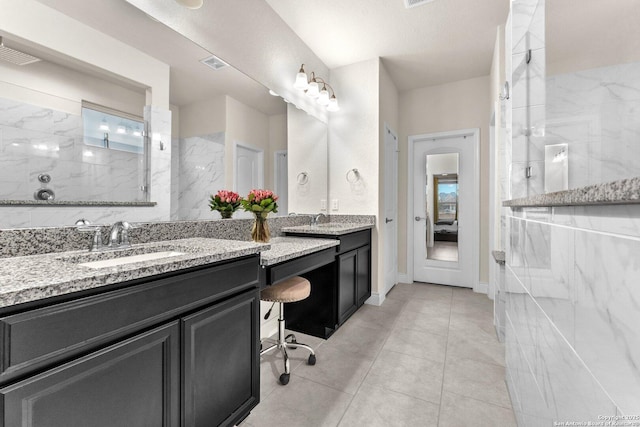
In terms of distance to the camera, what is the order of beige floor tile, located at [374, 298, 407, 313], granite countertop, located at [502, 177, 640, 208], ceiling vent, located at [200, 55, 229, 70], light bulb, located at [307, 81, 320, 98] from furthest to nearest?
beige floor tile, located at [374, 298, 407, 313] < light bulb, located at [307, 81, 320, 98] < ceiling vent, located at [200, 55, 229, 70] < granite countertop, located at [502, 177, 640, 208]

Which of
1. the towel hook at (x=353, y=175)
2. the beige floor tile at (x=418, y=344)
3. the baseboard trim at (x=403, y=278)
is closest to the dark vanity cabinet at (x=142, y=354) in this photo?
the beige floor tile at (x=418, y=344)

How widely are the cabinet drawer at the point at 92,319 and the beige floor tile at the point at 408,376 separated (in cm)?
127

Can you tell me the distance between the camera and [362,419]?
57.7 inches

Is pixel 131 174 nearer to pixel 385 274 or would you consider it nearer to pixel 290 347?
pixel 290 347

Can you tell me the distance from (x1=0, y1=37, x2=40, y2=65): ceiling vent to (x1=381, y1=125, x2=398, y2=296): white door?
2.98 metres

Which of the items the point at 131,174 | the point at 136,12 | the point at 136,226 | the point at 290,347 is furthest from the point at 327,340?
the point at 136,12

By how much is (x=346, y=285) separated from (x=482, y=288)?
207cm

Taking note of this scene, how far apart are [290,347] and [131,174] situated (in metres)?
1.61

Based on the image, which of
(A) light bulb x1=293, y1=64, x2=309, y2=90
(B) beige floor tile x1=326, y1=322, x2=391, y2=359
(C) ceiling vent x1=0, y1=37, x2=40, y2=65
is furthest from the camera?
(A) light bulb x1=293, y1=64, x2=309, y2=90

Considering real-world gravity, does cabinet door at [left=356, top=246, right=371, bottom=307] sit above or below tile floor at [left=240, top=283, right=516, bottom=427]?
above

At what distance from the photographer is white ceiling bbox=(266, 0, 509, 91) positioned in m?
2.37

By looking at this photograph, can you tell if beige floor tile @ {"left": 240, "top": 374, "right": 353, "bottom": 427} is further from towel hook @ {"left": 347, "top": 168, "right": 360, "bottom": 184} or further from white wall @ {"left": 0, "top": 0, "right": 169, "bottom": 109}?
towel hook @ {"left": 347, "top": 168, "right": 360, "bottom": 184}

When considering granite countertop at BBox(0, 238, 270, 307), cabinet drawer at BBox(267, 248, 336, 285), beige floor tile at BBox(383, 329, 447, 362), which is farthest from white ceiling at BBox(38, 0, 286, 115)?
beige floor tile at BBox(383, 329, 447, 362)

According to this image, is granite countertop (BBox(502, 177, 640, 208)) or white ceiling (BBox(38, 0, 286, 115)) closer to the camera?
granite countertop (BBox(502, 177, 640, 208))
